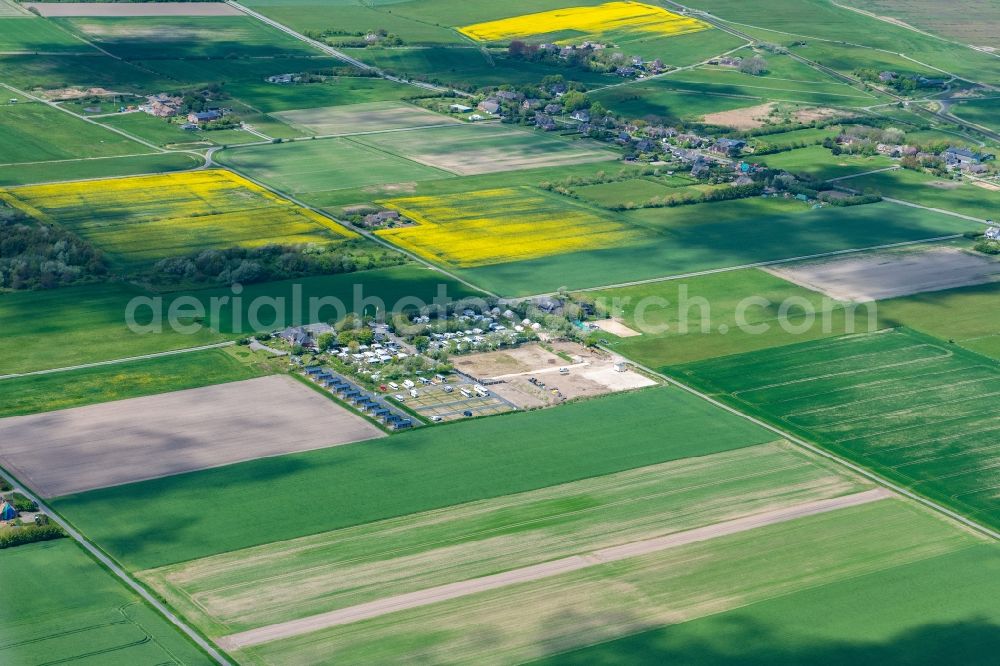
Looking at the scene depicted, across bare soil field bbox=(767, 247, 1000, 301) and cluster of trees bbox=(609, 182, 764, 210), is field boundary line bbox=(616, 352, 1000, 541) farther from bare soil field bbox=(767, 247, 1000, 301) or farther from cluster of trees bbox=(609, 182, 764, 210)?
cluster of trees bbox=(609, 182, 764, 210)

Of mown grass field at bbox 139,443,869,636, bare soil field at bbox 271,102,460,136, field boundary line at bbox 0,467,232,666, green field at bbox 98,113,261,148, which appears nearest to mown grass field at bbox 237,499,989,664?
field boundary line at bbox 0,467,232,666

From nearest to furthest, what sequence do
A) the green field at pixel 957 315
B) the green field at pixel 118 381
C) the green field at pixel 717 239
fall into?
1. the green field at pixel 118 381
2. the green field at pixel 957 315
3. the green field at pixel 717 239

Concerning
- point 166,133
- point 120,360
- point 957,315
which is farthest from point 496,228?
point 166,133

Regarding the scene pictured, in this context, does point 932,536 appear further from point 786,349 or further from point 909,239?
point 909,239

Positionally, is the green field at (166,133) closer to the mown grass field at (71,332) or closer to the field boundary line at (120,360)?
the mown grass field at (71,332)

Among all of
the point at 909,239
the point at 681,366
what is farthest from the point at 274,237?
the point at 909,239

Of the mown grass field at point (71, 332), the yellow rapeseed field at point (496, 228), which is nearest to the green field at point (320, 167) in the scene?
the yellow rapeseed field at point (496, 228)

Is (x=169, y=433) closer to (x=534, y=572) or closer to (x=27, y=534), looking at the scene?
(x=27, y=534)
